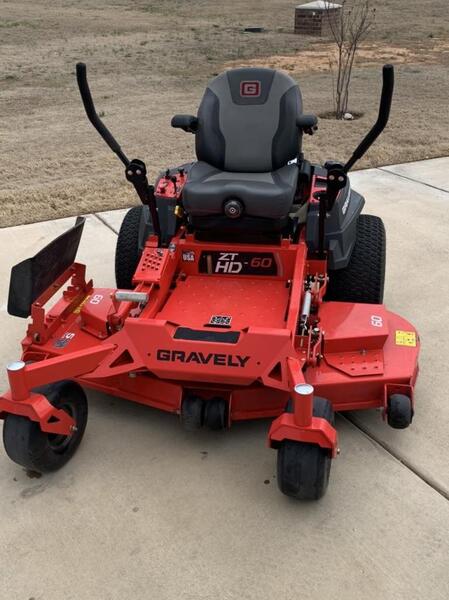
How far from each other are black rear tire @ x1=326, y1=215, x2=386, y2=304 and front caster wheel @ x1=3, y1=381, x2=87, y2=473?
56.9 inches

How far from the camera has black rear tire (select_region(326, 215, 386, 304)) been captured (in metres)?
3.29

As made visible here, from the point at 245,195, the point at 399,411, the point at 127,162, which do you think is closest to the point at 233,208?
the point at 245,195

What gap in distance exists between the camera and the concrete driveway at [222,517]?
2.10 metres

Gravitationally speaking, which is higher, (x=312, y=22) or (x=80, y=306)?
(x=312, y=22)

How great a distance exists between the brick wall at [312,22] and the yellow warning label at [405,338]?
44.3ft

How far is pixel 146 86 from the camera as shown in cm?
998

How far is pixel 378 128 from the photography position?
285 centimetres

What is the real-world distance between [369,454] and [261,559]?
689mm

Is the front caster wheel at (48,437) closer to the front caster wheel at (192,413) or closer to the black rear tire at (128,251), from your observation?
the front caster wheel at (192,413)

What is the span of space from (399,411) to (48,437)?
1.36 meters

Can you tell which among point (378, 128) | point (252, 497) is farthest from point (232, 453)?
point (378, 128)

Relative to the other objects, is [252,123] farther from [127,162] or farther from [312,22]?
[312,22]

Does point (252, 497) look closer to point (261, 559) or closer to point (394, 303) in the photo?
point (261, 559)

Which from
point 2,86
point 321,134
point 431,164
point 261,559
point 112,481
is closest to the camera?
point 261,559
